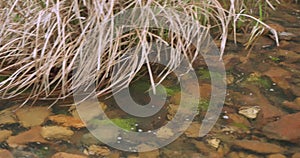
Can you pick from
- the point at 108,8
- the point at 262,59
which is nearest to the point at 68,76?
the point at 108,8

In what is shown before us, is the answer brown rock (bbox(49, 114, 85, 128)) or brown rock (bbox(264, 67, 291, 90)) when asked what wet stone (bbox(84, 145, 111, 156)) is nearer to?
brown rock (bbox(49, 114, 85, 128))

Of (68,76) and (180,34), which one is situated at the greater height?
(180,34)

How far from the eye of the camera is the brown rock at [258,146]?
51.6 inches

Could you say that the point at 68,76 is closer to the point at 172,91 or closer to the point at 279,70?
the point at 172,91

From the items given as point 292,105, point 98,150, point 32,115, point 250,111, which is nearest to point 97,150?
point 98,150

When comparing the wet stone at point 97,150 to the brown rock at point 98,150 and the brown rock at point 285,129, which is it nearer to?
the brown rock at point 98,150

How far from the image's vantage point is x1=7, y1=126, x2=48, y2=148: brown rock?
132 cm

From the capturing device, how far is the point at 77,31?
5.12ft

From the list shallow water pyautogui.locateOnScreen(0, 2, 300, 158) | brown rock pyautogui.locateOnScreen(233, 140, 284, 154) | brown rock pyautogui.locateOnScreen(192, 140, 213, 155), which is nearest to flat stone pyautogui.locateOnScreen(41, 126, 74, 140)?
shallow water pyautogui.locateOnScreen(0, 2, 300, 158)

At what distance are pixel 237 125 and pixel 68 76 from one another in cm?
54

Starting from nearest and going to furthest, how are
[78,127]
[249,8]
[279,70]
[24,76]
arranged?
[78,127]
[24,76]
[279,70]
[249,8]

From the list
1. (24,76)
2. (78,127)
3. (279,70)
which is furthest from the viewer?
(279,70)

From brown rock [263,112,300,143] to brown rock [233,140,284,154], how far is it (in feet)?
0.14

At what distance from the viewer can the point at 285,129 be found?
1.39 meters
